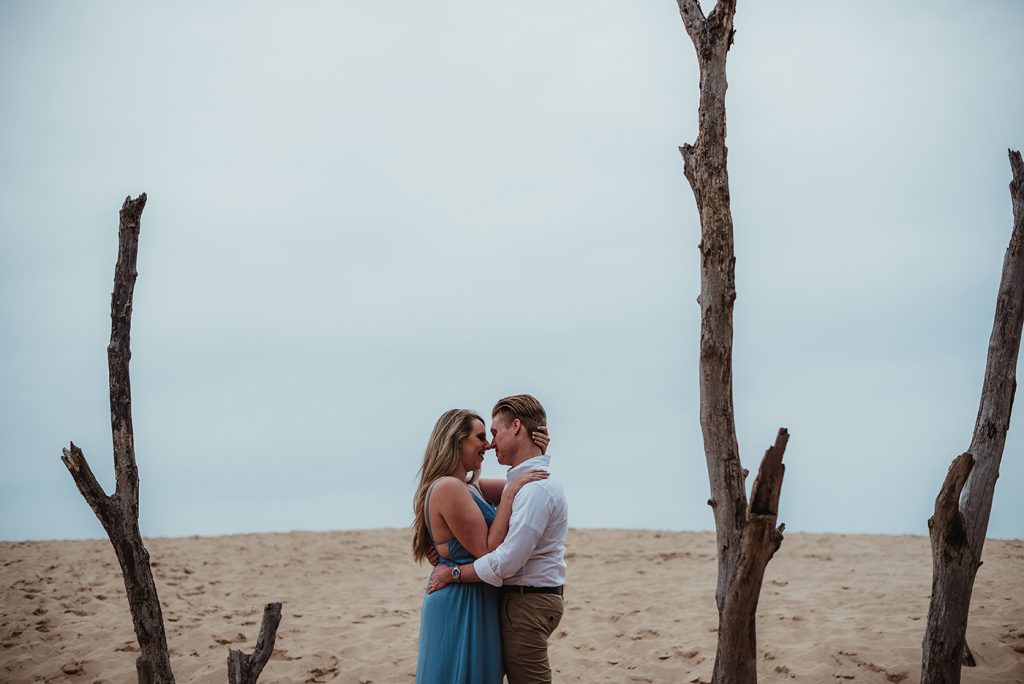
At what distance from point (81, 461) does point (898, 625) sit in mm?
7456

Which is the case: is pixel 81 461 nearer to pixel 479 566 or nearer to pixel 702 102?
pixel 479 566

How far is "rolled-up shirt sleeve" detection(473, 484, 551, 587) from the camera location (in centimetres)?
459

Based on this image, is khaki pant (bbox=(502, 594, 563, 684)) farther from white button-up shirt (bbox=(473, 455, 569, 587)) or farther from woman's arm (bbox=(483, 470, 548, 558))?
woman's arm (bbox=(483, 470, 548, 558))

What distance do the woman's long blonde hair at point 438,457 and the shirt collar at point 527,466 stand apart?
0.30 meters

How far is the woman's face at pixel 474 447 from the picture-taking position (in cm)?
500

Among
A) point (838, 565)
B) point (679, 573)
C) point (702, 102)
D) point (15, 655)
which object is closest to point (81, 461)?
point (15, 655)

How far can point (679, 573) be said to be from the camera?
493 inches

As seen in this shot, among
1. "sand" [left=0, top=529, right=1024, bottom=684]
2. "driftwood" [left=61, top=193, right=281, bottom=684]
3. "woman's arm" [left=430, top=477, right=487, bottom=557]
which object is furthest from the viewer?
"sand" [left=0, top=529, right=1024, bottom=684]

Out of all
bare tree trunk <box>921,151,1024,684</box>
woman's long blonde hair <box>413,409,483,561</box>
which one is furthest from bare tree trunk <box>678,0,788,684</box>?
bare tree trunk <box>921,151,1024,684</box>

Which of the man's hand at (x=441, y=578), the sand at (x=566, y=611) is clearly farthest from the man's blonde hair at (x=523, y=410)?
the sand at (x=566, y=611)

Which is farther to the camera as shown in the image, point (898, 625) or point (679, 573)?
point (679, 573)

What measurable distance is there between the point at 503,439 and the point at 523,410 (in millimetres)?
192

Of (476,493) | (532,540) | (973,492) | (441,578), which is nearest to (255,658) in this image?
(441,578)

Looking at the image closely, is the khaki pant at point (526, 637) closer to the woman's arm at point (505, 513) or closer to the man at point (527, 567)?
the man at point (527, 567)
